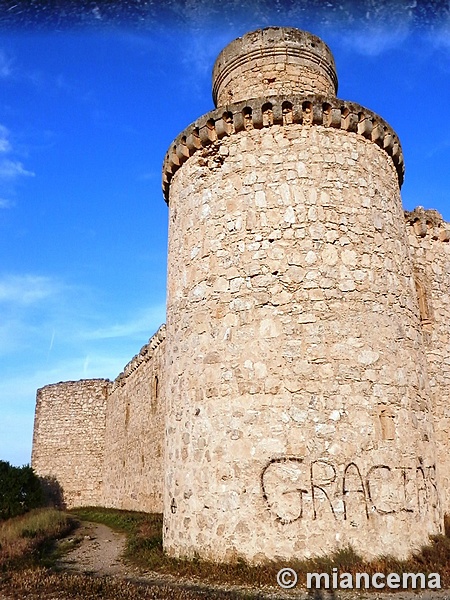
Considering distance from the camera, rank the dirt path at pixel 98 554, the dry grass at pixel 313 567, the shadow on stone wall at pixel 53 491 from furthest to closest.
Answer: the shadow on stone wall at pixel 53 491
the dirt path at pixel 98 554
the dry grass at pixel 313 567

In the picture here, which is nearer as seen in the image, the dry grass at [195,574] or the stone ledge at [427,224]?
the dry grass at [195,574]

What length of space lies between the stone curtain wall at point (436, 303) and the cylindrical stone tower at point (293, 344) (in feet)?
7.22

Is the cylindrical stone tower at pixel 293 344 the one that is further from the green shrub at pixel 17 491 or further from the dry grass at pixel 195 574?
the green shrub at pixel 17 491

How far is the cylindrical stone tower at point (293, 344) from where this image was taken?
627cm

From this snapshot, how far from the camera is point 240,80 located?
8961mm

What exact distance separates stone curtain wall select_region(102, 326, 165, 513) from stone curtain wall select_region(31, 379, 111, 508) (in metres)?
1.23

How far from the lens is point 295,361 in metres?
6.70

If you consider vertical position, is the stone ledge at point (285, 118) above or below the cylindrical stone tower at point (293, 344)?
above

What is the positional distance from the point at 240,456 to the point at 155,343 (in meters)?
9.86

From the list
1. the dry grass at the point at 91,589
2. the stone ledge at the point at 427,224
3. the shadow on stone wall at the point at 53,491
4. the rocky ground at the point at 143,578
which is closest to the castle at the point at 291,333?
the rocky ground at the point at 143,578

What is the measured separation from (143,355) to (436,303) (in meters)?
10.5

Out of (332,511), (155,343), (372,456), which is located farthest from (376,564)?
(155,343)

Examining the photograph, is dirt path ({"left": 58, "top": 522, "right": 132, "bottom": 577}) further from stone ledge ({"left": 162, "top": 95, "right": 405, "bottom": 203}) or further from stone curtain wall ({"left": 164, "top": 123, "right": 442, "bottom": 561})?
stone ledge ({"left": 162, "top": 95, "right": 405, "bottom": 203})

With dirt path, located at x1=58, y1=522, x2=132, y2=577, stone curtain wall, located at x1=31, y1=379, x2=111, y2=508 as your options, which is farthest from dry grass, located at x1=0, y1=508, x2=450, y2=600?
stone curtain wall, located at x1=31, y1=379, x2=111, y2=508
